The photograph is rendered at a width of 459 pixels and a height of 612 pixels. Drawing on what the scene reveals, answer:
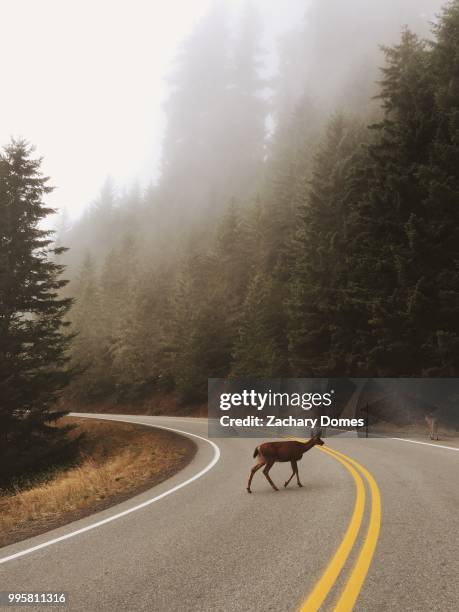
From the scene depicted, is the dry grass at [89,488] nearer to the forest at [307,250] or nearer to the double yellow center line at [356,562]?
the double yellow center line at [356,562]

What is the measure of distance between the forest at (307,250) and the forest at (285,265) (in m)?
0.13

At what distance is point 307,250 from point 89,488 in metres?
22.8

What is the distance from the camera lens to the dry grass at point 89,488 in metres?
8.41

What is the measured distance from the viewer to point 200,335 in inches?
1634

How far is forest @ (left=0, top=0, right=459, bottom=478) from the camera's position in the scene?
69.9 ft

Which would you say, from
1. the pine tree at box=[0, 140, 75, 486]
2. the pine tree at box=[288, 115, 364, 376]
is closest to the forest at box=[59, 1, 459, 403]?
the pine tree at box=[288, 115, 364, 376]

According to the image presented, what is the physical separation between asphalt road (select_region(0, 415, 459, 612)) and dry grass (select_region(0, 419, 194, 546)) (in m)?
0.90

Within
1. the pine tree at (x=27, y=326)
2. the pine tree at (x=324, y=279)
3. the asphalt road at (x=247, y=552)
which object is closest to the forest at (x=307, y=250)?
the pine tree at (x=324, y=279)

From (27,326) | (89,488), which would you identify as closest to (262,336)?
(27,326)

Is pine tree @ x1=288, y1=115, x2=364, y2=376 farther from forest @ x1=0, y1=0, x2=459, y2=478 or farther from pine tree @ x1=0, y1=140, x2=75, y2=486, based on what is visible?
pine tree @ x1=0, y1=140, x2=75, y2=486

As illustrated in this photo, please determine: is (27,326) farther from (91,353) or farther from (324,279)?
(91,353)

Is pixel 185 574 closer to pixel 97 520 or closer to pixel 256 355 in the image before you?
pixel 97 520

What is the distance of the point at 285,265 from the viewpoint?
40875mm

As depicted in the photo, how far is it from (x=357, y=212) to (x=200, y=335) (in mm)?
20835
